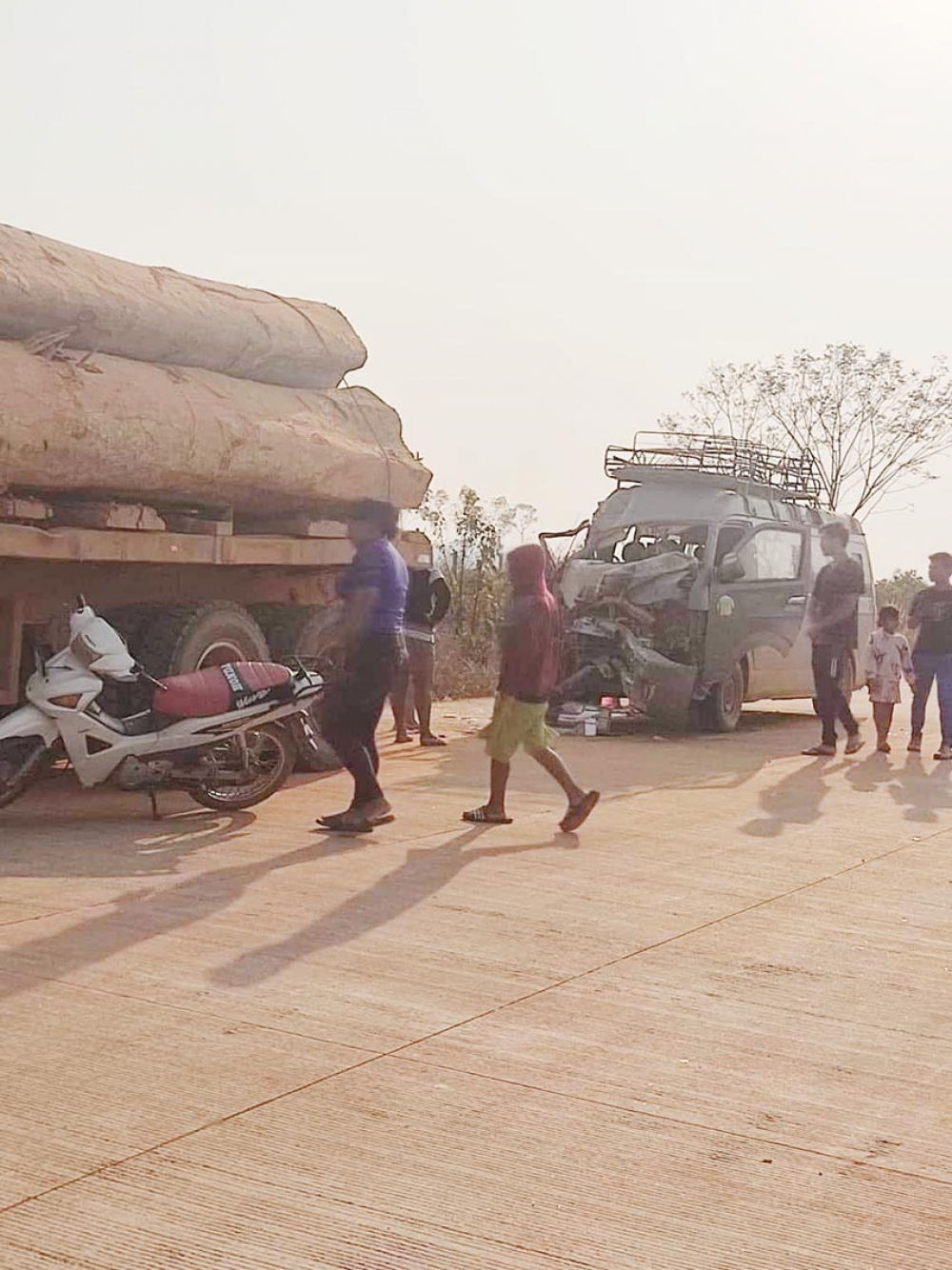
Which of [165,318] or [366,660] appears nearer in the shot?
[366,660]

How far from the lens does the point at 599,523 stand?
15.8 metres

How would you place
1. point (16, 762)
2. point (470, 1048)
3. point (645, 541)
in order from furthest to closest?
point (645, 541), point (16, 762), point (470, 1048)

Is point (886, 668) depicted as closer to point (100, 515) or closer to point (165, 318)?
point (165, 318)

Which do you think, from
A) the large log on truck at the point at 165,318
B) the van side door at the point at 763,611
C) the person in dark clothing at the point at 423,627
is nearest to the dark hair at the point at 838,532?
the van side door at the point at 763,611

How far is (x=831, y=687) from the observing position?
13.3 metres

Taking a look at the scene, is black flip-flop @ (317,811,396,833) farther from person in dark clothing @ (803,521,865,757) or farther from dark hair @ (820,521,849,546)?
dark hair @ (820,521,849,546)

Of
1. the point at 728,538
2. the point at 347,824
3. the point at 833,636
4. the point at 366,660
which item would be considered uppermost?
the point at 728,538

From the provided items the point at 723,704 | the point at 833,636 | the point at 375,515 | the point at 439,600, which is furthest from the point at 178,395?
the point at 723,704

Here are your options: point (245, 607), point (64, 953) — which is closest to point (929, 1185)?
point (64, 953)

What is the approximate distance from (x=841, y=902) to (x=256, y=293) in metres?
5.93

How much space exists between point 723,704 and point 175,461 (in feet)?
22.1

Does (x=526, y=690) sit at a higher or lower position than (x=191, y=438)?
lower

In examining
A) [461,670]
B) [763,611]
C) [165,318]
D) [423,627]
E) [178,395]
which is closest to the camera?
[178,395]

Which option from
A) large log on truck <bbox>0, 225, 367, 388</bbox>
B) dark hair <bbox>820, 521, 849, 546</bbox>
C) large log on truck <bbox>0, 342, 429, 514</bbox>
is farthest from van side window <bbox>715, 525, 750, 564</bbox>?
large log on truck <bbox>0, 225, 367, 388</bbox>
